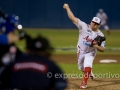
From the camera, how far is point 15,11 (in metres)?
31.8

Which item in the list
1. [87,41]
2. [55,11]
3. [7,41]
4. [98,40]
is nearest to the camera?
[7,41]

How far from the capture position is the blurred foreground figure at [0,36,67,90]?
3.81 meters

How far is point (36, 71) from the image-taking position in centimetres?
380

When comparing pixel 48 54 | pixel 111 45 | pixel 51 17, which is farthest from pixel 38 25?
pixel 48 54

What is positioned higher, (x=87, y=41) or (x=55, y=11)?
(x=87, y=41)

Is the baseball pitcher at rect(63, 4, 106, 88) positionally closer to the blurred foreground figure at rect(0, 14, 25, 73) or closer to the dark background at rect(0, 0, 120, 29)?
the blurred foreground figure at rect(0, 14, 25, 73)

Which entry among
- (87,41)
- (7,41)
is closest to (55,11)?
(87,41)

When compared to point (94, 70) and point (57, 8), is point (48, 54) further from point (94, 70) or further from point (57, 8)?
point (57, 8)

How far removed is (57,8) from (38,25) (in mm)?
2103

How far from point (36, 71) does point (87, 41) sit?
5.94m

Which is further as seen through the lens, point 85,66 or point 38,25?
point 38,25

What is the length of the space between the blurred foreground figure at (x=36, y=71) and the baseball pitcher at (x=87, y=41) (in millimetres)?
5425

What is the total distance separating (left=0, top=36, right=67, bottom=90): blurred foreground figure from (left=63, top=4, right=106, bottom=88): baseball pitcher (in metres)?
5.42

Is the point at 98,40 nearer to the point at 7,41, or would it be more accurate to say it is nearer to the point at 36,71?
the point at 7,41
